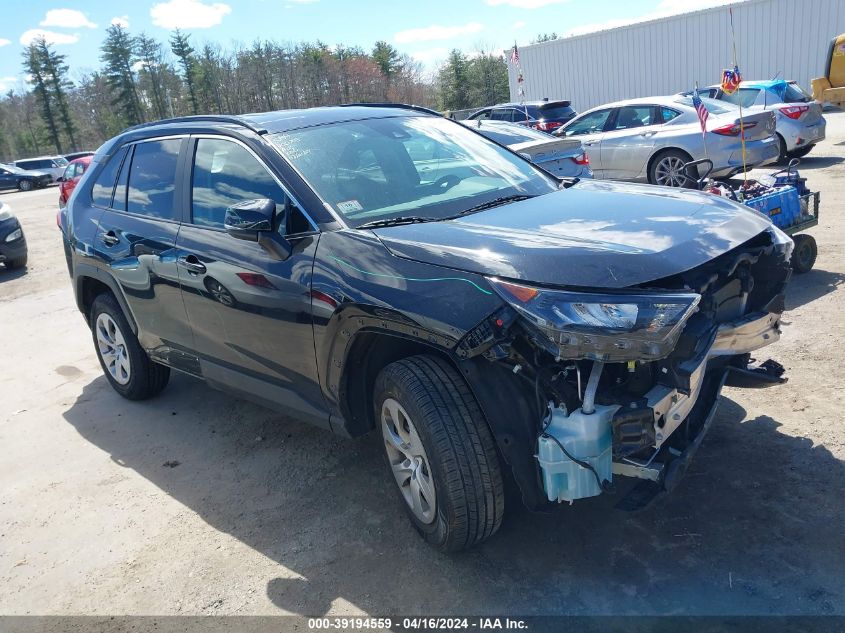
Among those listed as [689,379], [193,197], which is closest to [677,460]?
[689,379]

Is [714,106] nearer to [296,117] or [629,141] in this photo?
[629,141]

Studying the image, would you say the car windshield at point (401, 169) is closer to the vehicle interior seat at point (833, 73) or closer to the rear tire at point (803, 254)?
the rear tire at point (803, 254)

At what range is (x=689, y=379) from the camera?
9.13 ft

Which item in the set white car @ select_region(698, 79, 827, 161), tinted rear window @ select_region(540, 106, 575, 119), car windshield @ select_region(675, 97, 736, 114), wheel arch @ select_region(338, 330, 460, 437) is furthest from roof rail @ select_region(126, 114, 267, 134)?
tinted rear window @ select_region(540, 106, 575, 119)

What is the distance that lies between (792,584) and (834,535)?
0.41 meters

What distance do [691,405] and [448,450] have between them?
994 millimetres

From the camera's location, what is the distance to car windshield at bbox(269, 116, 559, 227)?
11.8ft

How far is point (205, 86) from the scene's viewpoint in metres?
55.7

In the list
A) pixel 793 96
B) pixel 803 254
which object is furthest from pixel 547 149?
pixel 793 96

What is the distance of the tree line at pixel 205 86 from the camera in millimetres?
50562

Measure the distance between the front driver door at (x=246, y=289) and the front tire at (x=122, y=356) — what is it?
1124mm

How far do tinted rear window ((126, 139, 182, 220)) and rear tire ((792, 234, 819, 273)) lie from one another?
5.30m

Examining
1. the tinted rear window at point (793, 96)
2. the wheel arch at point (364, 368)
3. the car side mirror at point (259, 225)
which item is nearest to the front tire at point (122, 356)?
the car side mirror at point (259, 225)

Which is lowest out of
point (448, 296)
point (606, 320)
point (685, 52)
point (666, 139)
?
point (666, 139)
